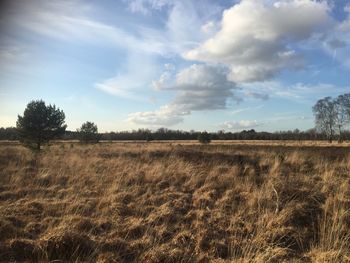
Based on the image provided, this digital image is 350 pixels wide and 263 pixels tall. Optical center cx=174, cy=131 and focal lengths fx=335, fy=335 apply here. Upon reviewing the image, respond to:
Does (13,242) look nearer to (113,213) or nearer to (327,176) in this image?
(113,213)

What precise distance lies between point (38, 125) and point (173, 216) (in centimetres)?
2346

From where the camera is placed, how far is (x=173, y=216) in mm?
6621


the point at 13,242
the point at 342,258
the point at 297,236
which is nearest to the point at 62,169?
the point at 13,242

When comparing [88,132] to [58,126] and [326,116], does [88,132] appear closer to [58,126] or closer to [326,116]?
[58,126]

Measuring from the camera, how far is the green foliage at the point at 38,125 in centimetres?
2681

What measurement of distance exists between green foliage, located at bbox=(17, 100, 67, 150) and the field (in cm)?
1820

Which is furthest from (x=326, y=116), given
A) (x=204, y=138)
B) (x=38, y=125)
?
(x=38, y=125)

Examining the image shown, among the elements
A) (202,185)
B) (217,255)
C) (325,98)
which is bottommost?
(217,255)

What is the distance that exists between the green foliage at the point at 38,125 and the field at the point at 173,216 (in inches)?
716

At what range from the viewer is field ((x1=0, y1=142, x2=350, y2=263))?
5129 mm

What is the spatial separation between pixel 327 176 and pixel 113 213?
623cm

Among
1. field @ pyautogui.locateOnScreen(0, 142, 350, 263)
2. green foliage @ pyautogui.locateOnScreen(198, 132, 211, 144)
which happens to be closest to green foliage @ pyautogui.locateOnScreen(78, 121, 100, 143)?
green foliage @ pyautogui.locateOnScreen(198, 132, 211, 144)

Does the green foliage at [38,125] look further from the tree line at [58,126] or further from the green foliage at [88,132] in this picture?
the green foliage at [88,132]

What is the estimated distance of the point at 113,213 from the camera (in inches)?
264
